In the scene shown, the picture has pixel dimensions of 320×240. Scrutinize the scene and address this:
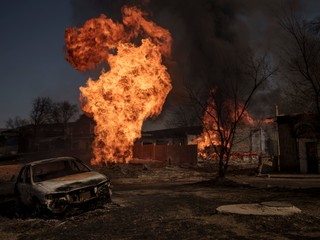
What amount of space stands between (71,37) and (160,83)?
7361mm

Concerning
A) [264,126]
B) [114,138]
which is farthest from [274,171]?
[264,126]

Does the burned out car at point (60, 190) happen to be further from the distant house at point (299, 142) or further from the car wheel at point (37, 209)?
the distant house at point (299, 142)

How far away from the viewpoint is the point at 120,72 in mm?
22844

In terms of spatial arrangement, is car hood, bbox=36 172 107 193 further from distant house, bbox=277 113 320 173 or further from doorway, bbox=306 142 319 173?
doorway, bbox=306 142 319 173

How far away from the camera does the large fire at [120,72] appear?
898 inches

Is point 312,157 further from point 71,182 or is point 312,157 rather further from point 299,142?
point 71,182

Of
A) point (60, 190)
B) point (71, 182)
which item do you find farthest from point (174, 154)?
point (60, 190)

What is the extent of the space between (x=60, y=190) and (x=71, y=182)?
41 cm

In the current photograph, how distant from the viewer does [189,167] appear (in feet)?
84.6

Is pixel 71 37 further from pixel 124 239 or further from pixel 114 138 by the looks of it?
pixel 124 239

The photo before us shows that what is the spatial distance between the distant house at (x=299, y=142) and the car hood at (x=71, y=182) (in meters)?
16.6

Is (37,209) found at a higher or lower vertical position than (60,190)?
lower

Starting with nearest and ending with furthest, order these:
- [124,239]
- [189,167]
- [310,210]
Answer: [124,239] → [310,210] → [189,167]

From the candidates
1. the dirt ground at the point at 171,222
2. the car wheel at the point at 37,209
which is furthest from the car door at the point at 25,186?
the dirt ground at the point at 171,222
